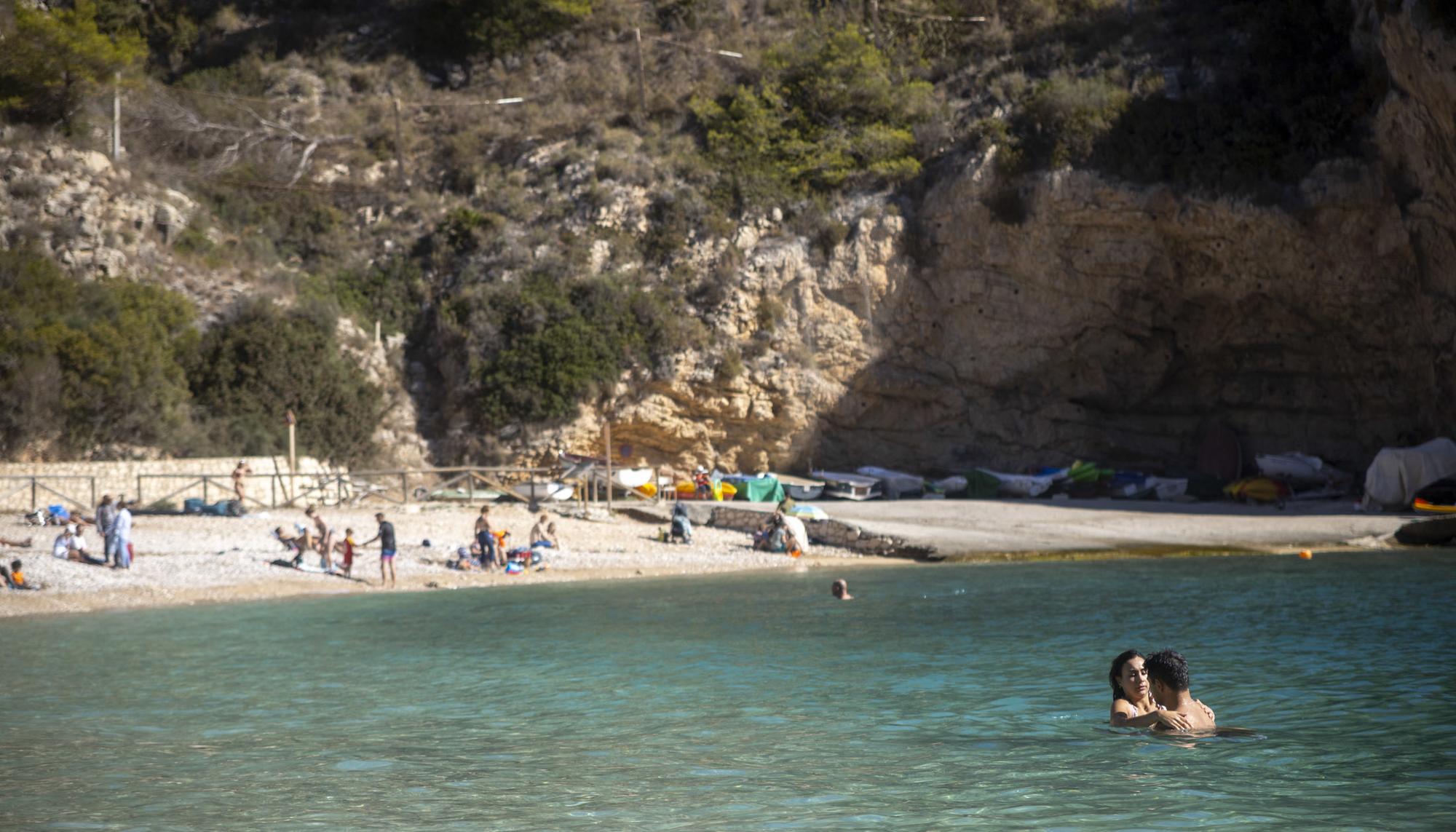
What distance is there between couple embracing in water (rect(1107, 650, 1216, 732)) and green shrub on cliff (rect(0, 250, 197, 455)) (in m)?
28.8

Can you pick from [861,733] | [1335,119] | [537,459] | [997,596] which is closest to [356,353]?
[537,459]

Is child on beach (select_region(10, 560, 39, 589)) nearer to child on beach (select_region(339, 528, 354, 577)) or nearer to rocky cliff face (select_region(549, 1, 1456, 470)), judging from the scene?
child on beach (select_region(339, 528, 354, 577))

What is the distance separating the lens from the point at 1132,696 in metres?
9.95

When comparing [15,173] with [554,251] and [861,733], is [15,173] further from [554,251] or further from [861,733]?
[861,733]

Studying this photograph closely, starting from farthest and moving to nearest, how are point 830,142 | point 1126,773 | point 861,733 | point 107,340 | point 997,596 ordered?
point 830,142, point 107,340, point 997,596, point 861,733, point 1126,773

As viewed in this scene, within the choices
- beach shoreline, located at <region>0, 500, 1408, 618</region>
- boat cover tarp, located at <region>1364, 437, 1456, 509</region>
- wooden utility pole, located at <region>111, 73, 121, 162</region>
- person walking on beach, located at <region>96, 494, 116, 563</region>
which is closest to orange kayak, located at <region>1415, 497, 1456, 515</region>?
beach shoreline, located at <region>0, 500, 1408, 618</region>

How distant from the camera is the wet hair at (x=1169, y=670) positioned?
31.2 feet

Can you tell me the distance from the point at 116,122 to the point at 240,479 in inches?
692

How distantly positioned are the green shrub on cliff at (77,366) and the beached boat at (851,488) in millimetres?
17197

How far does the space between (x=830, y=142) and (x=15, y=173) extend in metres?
24.2

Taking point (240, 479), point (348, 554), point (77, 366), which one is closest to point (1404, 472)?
point (348, 554)

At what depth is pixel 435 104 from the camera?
47.0 m

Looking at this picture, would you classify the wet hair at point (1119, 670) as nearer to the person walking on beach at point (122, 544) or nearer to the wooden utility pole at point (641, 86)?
the person walking on beach at point (122, 544)

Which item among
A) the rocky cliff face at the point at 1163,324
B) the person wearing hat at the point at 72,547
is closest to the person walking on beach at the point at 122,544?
the person wearing hat at the point at 72,547
